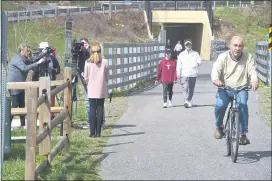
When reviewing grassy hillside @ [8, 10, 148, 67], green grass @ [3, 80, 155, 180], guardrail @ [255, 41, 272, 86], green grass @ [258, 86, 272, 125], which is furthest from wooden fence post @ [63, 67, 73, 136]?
grassy hillside @ [8, 10, 148, 67]

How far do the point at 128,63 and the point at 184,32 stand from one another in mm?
40433

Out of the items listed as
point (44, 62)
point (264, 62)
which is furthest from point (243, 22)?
point (44, 62)

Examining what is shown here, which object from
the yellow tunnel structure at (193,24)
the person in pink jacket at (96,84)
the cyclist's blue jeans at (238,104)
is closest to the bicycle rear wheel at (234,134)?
the cyclist's blue jeans at (238,104)

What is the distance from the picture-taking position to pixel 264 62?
24516 mm

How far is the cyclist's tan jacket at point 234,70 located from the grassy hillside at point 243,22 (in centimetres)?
4897

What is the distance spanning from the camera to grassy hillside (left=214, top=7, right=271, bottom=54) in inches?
2402

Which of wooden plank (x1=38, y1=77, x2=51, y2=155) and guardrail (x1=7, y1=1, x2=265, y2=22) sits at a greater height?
guardrail (x1=7, y1=1, x2=265, y2=22)

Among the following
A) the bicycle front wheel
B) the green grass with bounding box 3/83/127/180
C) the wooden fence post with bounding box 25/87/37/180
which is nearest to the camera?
the wooden fence post with bounding box 25/87/37/180

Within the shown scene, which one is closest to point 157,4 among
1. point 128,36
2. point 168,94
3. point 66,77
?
point 128,36

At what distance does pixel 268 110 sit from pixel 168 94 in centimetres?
304

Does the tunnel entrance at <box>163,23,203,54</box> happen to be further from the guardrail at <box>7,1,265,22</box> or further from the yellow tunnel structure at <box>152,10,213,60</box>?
the guardrail at <box>7,1,265,22</box>

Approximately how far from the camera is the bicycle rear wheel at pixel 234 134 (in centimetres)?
926

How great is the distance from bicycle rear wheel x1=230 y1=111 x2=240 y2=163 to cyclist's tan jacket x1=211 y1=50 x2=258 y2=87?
1.57 ft

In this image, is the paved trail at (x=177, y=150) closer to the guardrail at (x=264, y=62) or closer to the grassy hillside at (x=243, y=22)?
the guardrail at (x=264, y=62)
